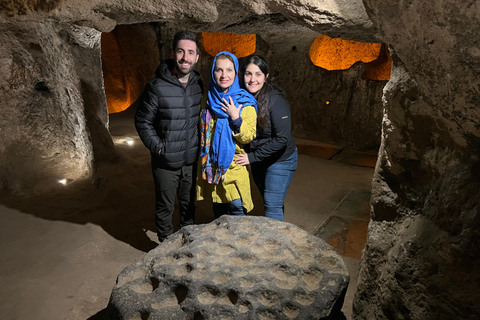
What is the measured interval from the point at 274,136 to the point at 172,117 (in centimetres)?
77

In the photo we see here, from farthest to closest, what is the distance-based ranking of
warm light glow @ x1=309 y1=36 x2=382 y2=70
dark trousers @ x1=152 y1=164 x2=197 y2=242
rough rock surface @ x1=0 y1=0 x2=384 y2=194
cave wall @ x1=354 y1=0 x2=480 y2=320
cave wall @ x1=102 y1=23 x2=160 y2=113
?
cave wall @ x1=102 y1=23 x2=160 y2=113 < warm light glow @ x1=309 y1=36 x2=382 y2=70 < dark trousers @ x1=152 y1=164 x2=197 y2=242 < rough rock surface @ x1=0 y1=0 x2=384 y2=194 < cave wall @ x1=354 y1=0 x2=480 y2=320

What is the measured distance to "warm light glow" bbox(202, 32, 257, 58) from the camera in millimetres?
7305

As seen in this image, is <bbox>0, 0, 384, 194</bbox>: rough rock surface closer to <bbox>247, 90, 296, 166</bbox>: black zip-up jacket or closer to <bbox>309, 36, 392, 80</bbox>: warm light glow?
<bbox>247, 90, 296, 166</bbox>: black zip-up jacket

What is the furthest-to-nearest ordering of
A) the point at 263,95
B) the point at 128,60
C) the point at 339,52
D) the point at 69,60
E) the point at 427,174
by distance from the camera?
the point at 128,60
the point at 339,52
the point at 69,60
the point at 263,95
the point at 427,174

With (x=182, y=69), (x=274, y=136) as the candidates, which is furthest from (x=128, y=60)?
(x=274, y=136)

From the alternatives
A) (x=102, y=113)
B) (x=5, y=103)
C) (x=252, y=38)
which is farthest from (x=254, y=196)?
(x=252, y=38)

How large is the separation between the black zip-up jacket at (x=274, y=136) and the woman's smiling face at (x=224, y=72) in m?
0.32

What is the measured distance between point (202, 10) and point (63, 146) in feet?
8.73

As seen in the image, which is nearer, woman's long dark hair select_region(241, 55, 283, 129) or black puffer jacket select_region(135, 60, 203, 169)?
woman's long dark hair select_region(241, 55, 283, 129)

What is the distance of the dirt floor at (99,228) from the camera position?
271 cm

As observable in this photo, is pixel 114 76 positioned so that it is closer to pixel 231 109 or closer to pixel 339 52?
pixel 339 52

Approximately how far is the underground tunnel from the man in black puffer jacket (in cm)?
43

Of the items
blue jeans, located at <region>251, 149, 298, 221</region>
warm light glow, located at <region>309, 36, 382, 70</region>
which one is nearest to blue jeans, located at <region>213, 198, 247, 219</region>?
blue jeans, located at <region>251, 149, 298, 221</region>

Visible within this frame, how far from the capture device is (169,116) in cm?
274
